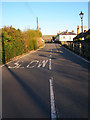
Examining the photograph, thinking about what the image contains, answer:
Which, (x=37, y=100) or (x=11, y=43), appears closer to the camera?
(x=37, y=100)

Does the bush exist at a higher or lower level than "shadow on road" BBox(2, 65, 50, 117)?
higher

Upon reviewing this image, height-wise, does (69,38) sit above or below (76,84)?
above

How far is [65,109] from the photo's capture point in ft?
13.3

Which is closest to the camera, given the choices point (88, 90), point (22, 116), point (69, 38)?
point (22, 116)

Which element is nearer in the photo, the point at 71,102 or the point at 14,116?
the point at 14,116

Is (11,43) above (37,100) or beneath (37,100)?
above

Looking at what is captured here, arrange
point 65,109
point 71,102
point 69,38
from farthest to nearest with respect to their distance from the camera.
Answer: point 69,38
point 71,102
point 65,109

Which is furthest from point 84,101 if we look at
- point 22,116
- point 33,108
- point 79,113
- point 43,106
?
point 22,116

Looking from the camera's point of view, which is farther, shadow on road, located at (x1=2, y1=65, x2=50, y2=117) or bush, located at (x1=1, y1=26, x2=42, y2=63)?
bush, located at (x1=1, y1=26, x2=42, y2=63)

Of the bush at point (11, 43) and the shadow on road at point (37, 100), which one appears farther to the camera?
the bush at point (11, 43)

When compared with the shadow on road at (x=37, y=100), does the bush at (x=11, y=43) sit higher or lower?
higher

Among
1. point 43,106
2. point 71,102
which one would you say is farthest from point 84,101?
point 43,106

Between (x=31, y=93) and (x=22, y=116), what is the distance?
1.63m

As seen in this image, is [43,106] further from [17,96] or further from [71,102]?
[17,96]
